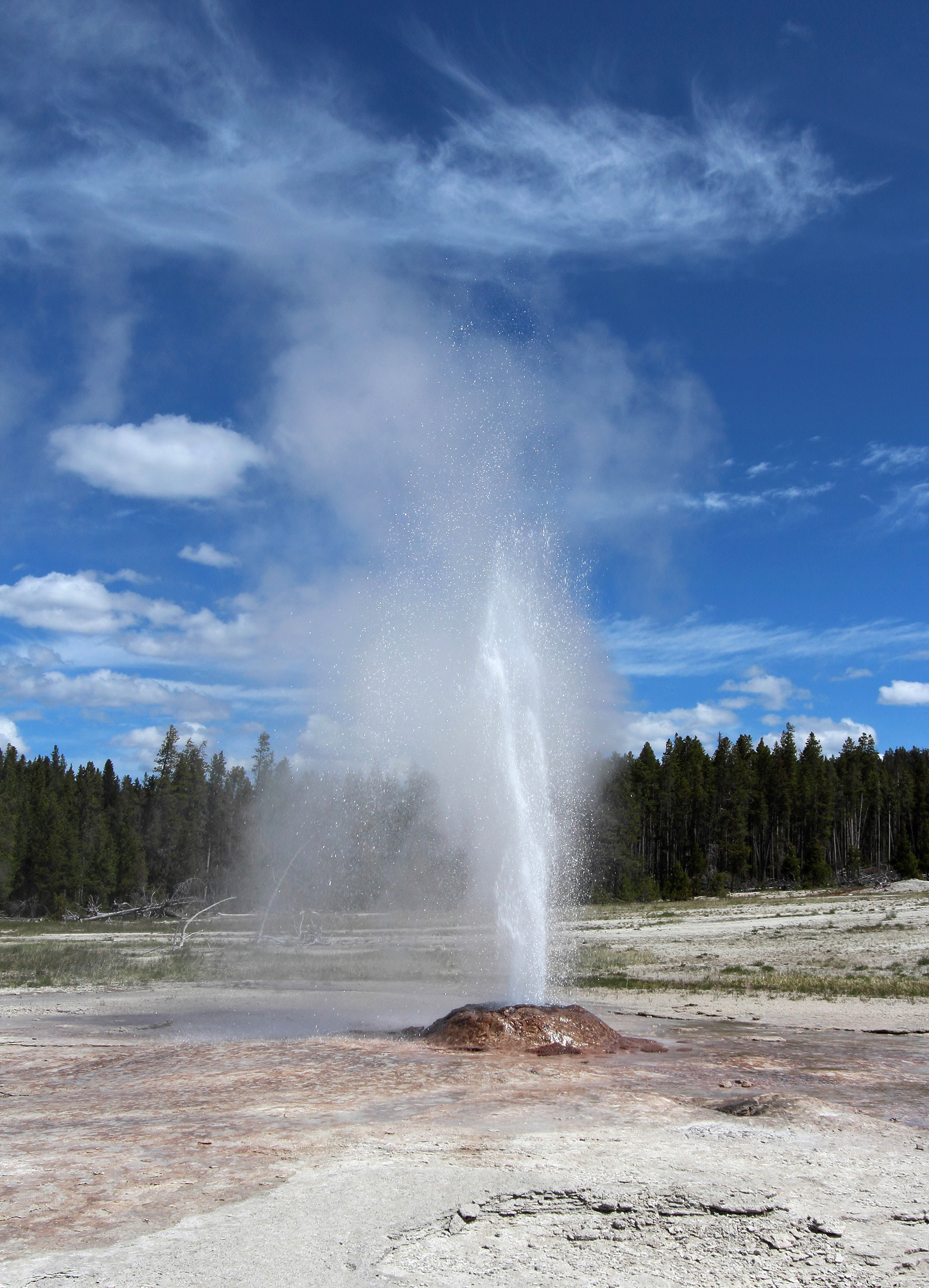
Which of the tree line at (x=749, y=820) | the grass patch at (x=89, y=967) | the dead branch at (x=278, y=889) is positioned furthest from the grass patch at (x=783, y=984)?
the tree line at (x=749, y=820)

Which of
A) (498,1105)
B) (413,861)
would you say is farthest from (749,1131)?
(413,861)

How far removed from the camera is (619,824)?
2842 inches

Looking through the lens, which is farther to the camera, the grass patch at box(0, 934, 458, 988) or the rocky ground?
the grass patch at box(0, 934, 458, 988)

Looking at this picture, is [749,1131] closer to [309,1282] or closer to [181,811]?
[309,1282]

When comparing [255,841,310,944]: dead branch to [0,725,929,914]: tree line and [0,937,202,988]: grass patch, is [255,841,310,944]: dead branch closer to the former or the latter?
[0,937,202,988]: grass patch

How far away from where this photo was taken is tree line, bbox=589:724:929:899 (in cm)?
7131

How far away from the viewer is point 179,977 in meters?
26.3

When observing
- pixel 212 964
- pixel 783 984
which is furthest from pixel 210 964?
pixel 783 984

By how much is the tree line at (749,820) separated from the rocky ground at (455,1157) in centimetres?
5371

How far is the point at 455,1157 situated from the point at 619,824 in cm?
6585

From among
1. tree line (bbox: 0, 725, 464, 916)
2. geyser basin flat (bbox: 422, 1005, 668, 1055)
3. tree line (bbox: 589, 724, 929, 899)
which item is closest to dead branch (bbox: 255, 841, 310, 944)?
tree line (bbox: 0, 725, 464, 916)

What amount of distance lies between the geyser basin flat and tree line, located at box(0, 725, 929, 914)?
37.7 metres

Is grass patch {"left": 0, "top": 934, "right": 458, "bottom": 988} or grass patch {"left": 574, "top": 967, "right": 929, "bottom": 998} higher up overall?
grass patch {"left": 574, "top": 967, "right": 929, "bottom": 998}

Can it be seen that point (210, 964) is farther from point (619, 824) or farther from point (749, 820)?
point (749, 820)
